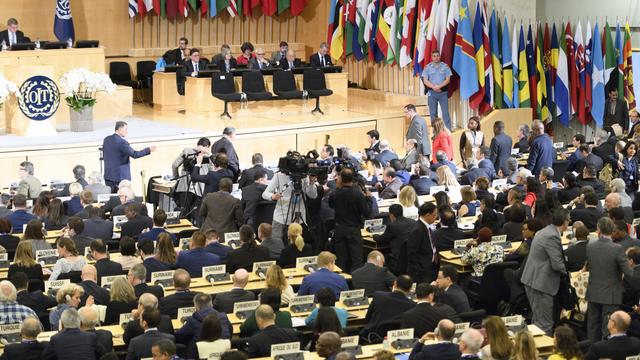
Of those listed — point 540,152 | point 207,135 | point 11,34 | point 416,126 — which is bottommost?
point 540,152

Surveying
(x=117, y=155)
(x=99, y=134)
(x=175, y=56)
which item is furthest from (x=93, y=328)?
(x=175, y=56)

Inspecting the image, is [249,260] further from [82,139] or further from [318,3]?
[318,3]

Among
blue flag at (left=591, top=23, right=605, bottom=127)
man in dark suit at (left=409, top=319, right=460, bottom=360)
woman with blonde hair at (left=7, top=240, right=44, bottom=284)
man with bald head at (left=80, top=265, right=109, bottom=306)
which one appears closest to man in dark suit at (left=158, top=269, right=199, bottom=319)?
man with bald head at (left=80, top=265, right=109, bottom=306)

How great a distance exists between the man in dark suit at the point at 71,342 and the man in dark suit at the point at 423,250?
4352 millimetres

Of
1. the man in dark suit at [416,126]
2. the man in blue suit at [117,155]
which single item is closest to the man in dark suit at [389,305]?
the man in blue suit at [117,155]

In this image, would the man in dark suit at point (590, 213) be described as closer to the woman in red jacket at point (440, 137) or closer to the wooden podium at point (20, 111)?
the woman in red jacket at point (440, 137)

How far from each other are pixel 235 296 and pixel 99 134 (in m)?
9.50

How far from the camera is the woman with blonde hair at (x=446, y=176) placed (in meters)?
16.6

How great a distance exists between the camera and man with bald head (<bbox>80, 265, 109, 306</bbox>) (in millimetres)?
11492

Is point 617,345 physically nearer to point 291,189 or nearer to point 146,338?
point 146,338

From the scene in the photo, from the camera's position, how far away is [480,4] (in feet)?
78.6

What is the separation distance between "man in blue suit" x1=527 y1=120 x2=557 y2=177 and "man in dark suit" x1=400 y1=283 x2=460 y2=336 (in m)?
7.99

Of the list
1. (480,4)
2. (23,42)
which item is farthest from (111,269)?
(480,4)

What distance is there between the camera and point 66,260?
41.0ft
